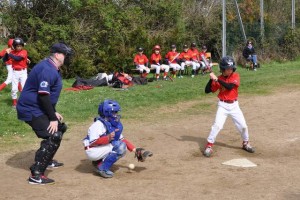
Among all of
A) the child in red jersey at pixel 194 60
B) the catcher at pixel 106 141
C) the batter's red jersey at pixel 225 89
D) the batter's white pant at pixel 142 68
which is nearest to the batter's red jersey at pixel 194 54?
the child in red jersey at pixel 194 60

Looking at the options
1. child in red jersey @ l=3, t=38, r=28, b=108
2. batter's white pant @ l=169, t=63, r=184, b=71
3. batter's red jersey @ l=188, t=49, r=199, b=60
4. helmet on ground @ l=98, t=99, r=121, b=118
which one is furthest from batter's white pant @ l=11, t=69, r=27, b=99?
batter's red jersey @ l=188, t=49, r=199, b=60

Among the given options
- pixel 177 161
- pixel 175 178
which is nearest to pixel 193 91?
pixel 177 161

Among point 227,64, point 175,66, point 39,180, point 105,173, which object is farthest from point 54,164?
point 175,66

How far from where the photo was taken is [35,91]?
20.3ft

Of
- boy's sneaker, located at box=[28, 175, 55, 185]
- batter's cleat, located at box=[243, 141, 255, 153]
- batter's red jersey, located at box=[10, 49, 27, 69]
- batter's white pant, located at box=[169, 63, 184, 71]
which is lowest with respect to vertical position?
batter's cleat, located at box=[243, 141, 255, 153]

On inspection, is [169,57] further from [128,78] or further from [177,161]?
[177,161]

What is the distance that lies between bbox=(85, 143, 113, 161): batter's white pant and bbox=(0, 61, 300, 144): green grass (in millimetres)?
2993

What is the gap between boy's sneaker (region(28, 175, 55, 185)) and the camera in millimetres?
6264

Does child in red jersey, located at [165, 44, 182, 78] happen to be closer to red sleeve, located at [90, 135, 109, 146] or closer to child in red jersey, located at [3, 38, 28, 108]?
child in red jersey, located at [3, 38, 28, 108]

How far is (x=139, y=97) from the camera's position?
13773 millimetres

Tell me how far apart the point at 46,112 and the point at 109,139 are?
0.97 m

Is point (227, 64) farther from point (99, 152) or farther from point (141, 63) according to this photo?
point (141, 63)

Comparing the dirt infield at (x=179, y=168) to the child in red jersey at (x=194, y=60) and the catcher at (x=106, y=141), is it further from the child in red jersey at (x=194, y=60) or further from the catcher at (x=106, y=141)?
the child in red jersey at (x=194, y=60)

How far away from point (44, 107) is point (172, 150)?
2990 mm
